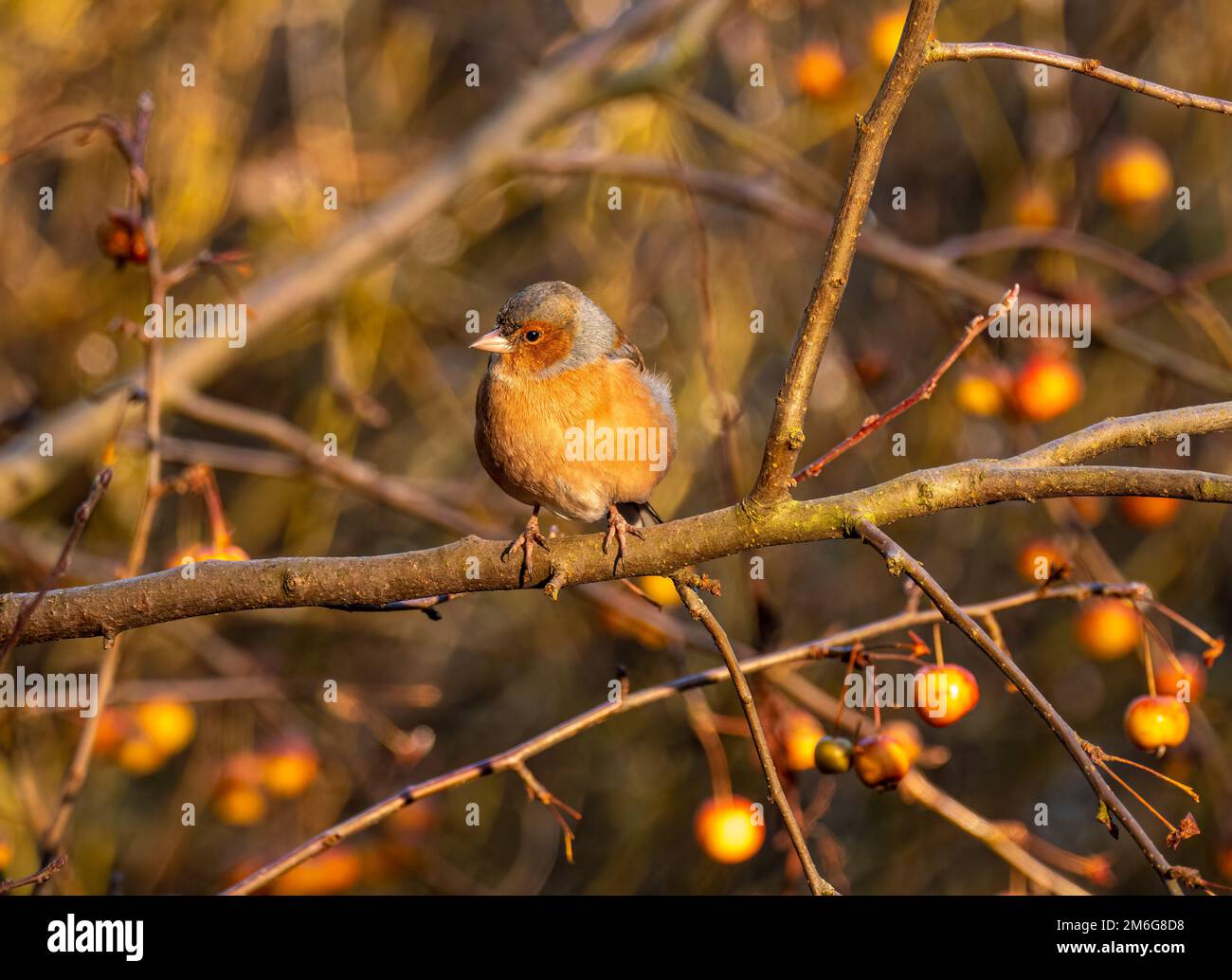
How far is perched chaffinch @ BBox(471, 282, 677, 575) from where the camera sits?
329cm

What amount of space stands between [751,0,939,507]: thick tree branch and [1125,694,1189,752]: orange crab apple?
1.21m

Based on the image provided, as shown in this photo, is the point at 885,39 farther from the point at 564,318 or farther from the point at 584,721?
the point at 584,721

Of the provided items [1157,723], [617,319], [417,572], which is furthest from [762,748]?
[617,319]

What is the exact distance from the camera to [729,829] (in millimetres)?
3336

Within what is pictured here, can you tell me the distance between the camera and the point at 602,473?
129 inches

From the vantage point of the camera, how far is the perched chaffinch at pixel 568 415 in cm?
329

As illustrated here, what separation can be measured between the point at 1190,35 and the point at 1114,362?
1.64 meters

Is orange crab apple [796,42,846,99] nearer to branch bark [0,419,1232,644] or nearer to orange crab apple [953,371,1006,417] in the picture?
orange crab apple [953,371,1006,417]

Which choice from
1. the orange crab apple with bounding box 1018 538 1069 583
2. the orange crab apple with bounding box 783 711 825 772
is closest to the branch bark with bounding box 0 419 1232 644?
the orange crab apple with bounding box 783 711 825 772

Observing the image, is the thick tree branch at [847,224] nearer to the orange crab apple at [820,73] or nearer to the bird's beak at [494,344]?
the bird's beak at [494,344]

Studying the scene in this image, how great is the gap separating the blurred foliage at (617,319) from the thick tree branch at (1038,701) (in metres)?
2.97

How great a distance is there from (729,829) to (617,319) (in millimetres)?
3253
